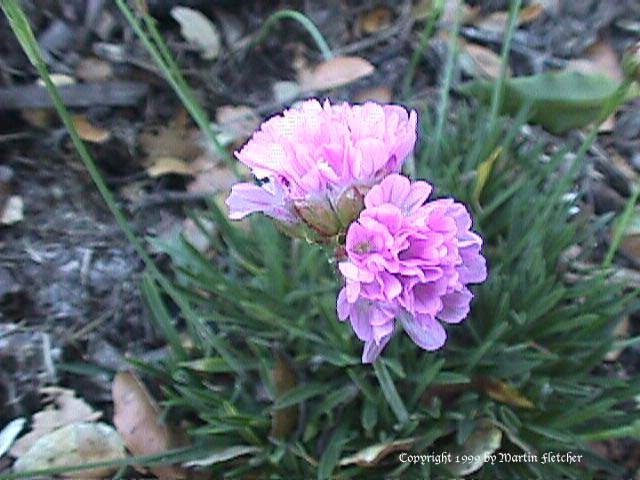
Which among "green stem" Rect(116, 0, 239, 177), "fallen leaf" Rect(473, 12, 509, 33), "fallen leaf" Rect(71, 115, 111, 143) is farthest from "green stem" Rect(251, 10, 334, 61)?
"fallen leaf" Rect(473, 12, 509, 33)

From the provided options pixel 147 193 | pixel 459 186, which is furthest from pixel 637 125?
pixel 147 193

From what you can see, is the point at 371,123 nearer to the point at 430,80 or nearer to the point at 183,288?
the point at 183,288

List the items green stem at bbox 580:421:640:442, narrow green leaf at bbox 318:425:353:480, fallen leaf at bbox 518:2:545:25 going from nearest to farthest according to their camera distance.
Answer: green stem at bbox 580:421:640:442
narrow green leaf at bbox 318:425:353:480
fallen leaf at bbox 518:2:545:25

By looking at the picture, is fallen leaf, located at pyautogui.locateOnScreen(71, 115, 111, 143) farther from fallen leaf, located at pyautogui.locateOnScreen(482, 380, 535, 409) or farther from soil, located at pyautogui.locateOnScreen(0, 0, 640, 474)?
fallen leaf, located at pyautogui.locateOnScreen(482, 380, 535, 409)

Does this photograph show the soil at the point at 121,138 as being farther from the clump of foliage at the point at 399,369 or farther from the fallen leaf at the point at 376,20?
the clump of foliage at the point at 399,369

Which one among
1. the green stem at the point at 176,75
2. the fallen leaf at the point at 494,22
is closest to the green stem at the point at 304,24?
the green stem at the point at 176,75

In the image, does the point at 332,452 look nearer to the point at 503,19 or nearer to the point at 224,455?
the point at 224,455
